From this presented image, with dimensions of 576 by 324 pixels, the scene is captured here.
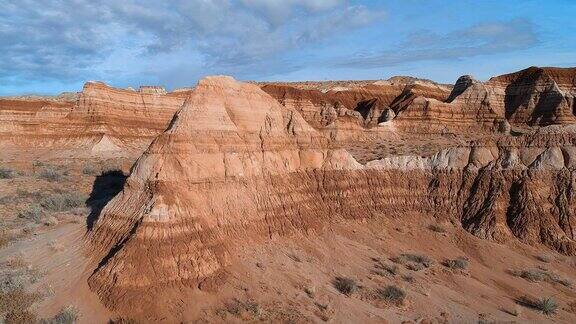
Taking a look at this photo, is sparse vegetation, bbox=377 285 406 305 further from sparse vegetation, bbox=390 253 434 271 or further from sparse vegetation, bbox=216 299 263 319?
sparse vegetation, bbox=216 299 263 319

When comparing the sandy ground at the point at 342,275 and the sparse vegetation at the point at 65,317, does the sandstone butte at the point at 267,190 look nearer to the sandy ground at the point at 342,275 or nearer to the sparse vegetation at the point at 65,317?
the sandy ground at the point at 342,275

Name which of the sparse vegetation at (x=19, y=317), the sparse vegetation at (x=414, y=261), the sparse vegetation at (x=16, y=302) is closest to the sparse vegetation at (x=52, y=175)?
the sparse vegetation at (x=16, y=302)

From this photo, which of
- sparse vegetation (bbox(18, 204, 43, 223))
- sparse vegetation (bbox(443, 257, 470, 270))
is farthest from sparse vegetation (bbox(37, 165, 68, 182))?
sparse vegetation (bbox(443, 257, 470, 270))

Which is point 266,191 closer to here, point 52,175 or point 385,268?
point 385,268

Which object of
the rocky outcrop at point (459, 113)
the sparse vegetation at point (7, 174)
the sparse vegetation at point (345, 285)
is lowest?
the sparse vegetation at point (345, 285)

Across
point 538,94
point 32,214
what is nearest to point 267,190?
point 32,214

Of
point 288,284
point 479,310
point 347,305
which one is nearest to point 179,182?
point 288,284
